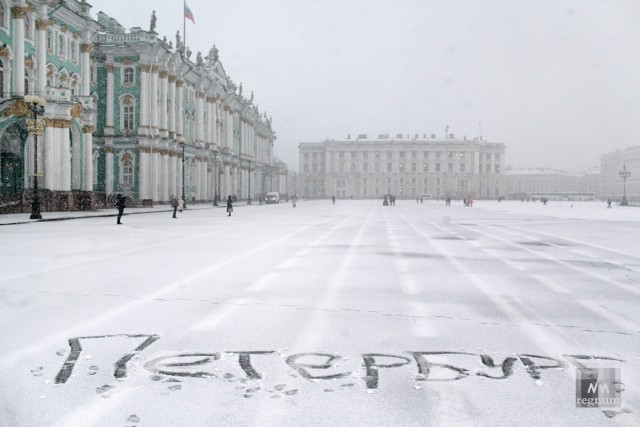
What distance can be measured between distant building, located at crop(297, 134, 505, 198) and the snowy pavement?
17328 centimetres

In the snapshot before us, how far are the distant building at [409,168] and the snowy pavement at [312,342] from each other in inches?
6822

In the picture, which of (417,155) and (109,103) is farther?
(417,155)

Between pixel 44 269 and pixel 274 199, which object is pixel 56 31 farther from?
pixel 274 199

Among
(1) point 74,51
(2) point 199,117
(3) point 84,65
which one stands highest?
(1) point 74,51

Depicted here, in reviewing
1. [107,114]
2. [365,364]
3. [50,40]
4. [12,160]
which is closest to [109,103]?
[107,114]

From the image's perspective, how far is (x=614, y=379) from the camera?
4.79m

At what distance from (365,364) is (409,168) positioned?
18273 cm

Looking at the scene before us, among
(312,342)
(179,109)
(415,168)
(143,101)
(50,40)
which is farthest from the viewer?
(415,168)

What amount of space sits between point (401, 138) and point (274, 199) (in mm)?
111690

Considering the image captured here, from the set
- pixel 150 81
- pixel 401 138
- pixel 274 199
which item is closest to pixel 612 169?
pixel 401 138

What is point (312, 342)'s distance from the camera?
19.5 ft

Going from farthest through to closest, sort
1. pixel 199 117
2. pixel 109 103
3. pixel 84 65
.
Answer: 1. pixel 199 117
2. pixel 109 103
3. pixel 84 65

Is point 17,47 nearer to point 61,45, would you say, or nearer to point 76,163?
point 61,45

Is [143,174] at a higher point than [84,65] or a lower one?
lower
